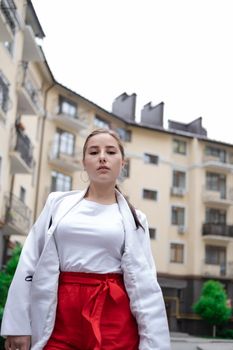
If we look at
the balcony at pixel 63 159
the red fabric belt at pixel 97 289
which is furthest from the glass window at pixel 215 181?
the red fabric belt at pixel 97 289

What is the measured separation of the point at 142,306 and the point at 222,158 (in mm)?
41420

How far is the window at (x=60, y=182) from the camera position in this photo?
34031 millimetres

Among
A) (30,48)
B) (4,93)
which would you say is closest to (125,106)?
(30,48)

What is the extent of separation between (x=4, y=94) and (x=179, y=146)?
2252cm

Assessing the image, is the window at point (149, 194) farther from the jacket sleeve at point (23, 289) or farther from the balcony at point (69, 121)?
the jacket sleeve at point (23, 289)

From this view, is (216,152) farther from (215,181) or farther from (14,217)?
(14,217)

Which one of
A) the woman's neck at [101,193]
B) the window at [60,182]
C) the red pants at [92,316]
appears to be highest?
the window at [60,182]

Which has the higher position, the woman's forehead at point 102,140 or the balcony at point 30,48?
the balcony at point 30,48

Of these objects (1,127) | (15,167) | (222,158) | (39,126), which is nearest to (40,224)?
(1,127)

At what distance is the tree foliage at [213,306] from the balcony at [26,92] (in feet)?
53.4

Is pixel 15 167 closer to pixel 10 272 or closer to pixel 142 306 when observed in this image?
pixel 10 272

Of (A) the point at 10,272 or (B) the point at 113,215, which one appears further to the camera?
(A) the point at 10,272

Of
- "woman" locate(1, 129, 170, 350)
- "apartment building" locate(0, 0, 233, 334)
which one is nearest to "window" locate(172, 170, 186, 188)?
"apartment building" locate(0, 0, 233, 334)

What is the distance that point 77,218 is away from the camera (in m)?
3.01
